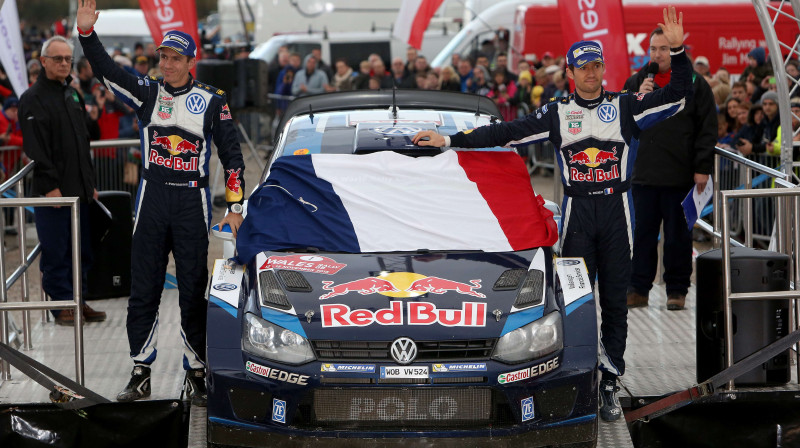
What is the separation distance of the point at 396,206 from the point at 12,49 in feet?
18.5

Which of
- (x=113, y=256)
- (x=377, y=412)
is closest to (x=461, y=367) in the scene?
(x=377, y=412)

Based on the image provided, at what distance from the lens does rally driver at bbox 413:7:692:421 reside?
18.4ft

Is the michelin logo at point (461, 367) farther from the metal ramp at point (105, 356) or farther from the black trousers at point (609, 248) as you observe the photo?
the metal ramp at point (105, 356)

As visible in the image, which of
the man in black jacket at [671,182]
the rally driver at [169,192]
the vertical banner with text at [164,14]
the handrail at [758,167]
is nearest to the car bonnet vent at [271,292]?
the rally driver at [169,192]

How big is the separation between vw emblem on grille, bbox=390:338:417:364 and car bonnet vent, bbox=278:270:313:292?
493 millimetres

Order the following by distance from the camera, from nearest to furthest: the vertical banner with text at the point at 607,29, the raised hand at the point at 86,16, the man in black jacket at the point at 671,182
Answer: the raised hand at the point at 86,16 → the man in black jacket at the point at 671,182 → the vertical banner with text at the point at 607,29

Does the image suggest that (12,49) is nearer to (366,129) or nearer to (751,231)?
(366,129)

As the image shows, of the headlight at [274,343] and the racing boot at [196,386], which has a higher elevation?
the headlight at [274,343]

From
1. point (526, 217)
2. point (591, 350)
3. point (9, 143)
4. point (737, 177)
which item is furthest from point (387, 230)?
point (9, 143)

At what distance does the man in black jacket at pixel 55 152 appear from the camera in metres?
7.21

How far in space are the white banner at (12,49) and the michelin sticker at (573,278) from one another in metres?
6.26

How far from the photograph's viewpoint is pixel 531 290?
15.8 ft

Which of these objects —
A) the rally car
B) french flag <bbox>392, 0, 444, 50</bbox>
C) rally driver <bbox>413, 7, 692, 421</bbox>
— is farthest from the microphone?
french flag <bbox>392, 0, 444, 50</bbox>

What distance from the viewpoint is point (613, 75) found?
9094mm
